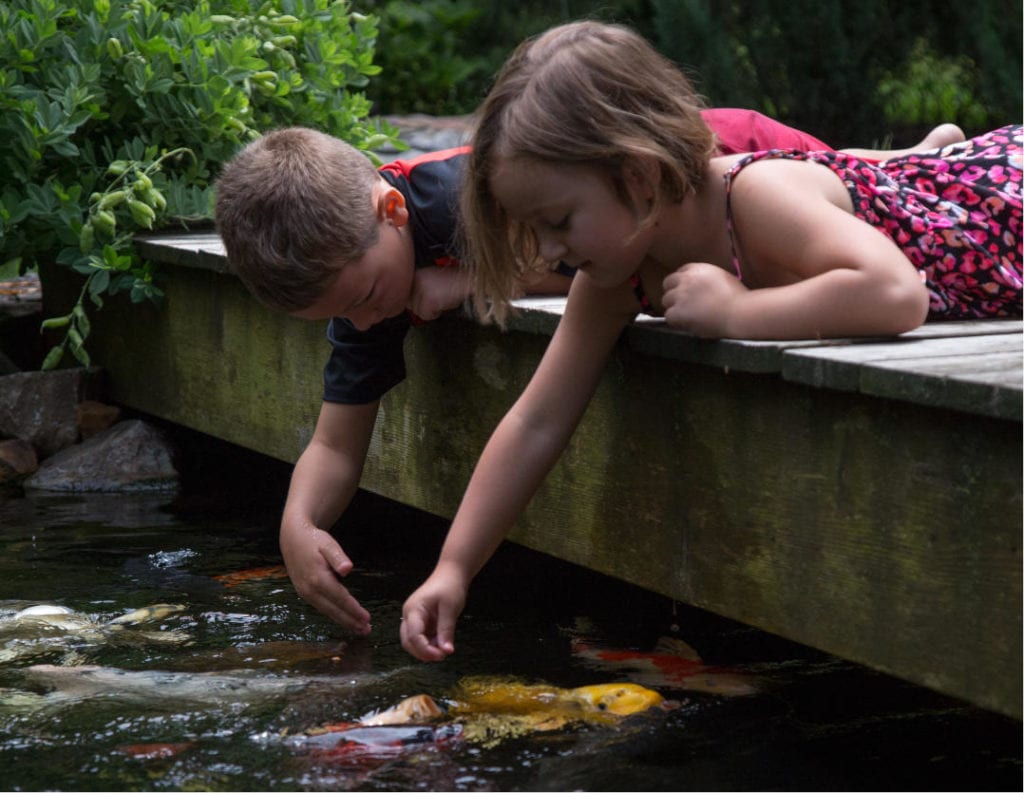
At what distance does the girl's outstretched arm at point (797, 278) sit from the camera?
224 centimetres

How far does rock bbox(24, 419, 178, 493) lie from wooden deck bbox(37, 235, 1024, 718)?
1.43m

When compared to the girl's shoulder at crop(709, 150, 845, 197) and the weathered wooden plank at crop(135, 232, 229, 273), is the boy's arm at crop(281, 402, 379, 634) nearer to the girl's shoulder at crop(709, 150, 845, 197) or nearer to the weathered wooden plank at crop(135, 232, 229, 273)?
the weathered wooden plank at crop(135, 232, 229, 273)

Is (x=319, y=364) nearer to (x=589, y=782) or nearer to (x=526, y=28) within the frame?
(x=589, y=782)

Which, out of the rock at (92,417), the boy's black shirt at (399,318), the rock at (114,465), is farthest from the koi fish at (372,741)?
the rock at (92,417)

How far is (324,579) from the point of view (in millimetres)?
2830

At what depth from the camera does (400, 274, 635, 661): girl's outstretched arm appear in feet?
8.25

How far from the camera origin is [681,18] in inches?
326

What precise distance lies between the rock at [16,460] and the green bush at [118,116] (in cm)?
42

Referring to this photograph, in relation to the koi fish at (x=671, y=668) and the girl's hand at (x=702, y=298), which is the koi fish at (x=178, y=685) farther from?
the girl's hand at (x=702, y=298)

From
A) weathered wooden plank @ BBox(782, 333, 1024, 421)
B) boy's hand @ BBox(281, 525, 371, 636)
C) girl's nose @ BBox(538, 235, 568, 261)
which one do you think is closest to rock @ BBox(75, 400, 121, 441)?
boy's hand @ BBox(281, 525, 371, 636)

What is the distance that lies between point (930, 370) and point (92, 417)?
3484 mm

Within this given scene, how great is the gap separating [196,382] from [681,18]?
4.83 metres

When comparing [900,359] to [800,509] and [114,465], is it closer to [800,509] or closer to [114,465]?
[800,509]

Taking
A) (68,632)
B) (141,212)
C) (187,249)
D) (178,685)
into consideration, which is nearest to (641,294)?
(178,685)
